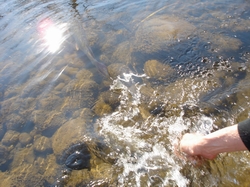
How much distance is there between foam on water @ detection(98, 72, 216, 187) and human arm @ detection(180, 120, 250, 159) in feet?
0.80

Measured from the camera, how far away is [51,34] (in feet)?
19.4

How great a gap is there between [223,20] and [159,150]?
13.3ft

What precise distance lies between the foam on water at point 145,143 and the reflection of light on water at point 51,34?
321 centimetres

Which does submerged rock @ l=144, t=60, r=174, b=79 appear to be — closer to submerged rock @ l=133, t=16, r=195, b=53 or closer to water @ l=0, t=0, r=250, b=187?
water @ l=0, t=0, r=250, b=187

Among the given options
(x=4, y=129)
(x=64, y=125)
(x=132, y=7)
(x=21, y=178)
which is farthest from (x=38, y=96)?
(x=132, y=7)

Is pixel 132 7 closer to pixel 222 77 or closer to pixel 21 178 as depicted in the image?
pixel 222 77

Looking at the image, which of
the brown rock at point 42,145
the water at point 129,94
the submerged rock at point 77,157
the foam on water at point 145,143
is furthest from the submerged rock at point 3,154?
the foam on water at point 145,143

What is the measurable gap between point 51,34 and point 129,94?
154 inches

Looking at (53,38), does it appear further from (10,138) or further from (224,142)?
(224,142)

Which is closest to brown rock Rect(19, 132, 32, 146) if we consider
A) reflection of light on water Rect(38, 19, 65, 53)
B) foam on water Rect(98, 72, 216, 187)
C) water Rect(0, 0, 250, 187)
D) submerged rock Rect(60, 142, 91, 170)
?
water Rect(0, 0, 250, 187)

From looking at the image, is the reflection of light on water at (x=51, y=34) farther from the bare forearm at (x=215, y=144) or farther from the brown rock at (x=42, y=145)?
the bare forearm at (x=215, y=144)

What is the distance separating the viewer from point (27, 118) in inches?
136

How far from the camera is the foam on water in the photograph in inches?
87.9

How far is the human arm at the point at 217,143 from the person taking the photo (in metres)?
1.55
